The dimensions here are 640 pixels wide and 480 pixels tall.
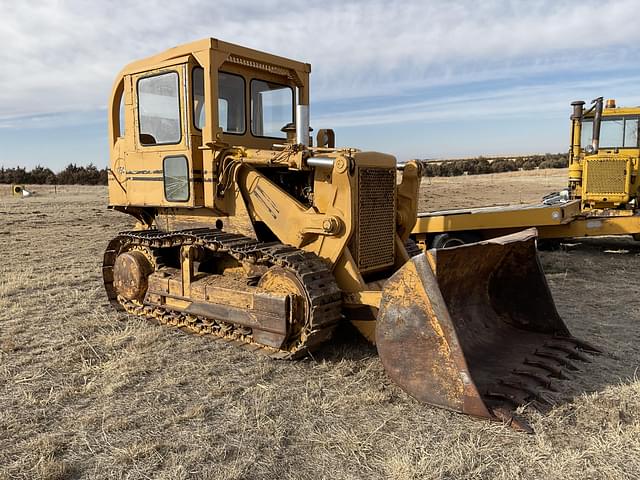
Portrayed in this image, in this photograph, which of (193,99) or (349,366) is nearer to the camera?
(349,366)

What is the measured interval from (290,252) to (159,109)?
2.59m

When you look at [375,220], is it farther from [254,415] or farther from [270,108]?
[254,415]

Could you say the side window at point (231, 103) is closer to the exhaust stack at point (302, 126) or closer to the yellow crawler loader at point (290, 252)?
the yellow crawler loader at point (290, 252)

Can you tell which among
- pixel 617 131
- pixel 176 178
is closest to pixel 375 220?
pixel 176 178

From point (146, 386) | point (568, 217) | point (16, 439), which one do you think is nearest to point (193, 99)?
point (146, 386)

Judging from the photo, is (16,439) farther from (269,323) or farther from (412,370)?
(412,370)

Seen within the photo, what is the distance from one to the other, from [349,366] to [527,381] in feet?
5.17

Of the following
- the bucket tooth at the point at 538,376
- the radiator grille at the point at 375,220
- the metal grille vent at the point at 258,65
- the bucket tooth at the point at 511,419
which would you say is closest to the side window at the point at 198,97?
the metal grille vent at the point at 258,65

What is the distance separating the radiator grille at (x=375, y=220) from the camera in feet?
18.8

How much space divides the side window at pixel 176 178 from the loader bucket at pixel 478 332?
299cm

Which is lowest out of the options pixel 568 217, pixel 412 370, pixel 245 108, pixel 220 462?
pixel 220 462

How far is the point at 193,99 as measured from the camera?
243 inches

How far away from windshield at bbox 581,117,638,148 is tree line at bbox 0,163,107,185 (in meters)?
35.8

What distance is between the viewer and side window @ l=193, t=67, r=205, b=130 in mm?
6227
